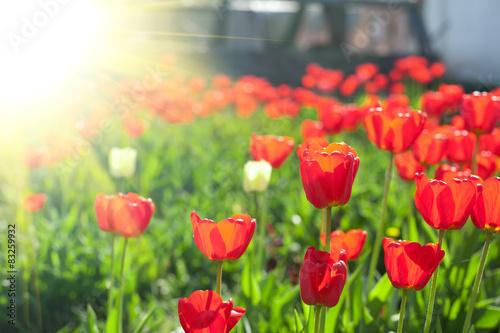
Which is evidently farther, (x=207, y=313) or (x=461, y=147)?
(x=461, y=147)

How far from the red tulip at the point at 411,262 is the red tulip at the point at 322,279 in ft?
0.42

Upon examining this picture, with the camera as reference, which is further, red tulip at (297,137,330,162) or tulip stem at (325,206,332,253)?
red tulip at (297,137,330,162)

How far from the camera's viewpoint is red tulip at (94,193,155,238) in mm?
1274

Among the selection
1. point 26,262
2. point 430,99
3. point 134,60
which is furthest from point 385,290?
point 134,60

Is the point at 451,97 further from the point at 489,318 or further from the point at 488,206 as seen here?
the point at 488,206

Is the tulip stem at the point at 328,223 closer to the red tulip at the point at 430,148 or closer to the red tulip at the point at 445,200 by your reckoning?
the red tulip at the point at 445,200

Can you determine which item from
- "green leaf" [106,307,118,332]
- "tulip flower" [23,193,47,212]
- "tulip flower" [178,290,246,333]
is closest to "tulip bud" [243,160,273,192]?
"green leaf" [106,307,118,332]

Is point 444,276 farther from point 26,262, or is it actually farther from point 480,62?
point 480,62

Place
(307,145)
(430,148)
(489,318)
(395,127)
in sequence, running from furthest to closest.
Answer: (430,148) → (489,318) → (395,127) → (307,145)

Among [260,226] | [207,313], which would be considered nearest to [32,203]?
[260,226]

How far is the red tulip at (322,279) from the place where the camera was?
96 cm

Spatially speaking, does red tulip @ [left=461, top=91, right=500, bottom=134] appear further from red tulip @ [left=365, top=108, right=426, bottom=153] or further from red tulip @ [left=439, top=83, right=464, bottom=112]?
red tulip @ [left=439, top=83, right=464, bottom=112]

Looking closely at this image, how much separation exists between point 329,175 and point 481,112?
0.93 metres

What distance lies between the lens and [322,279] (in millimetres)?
961
